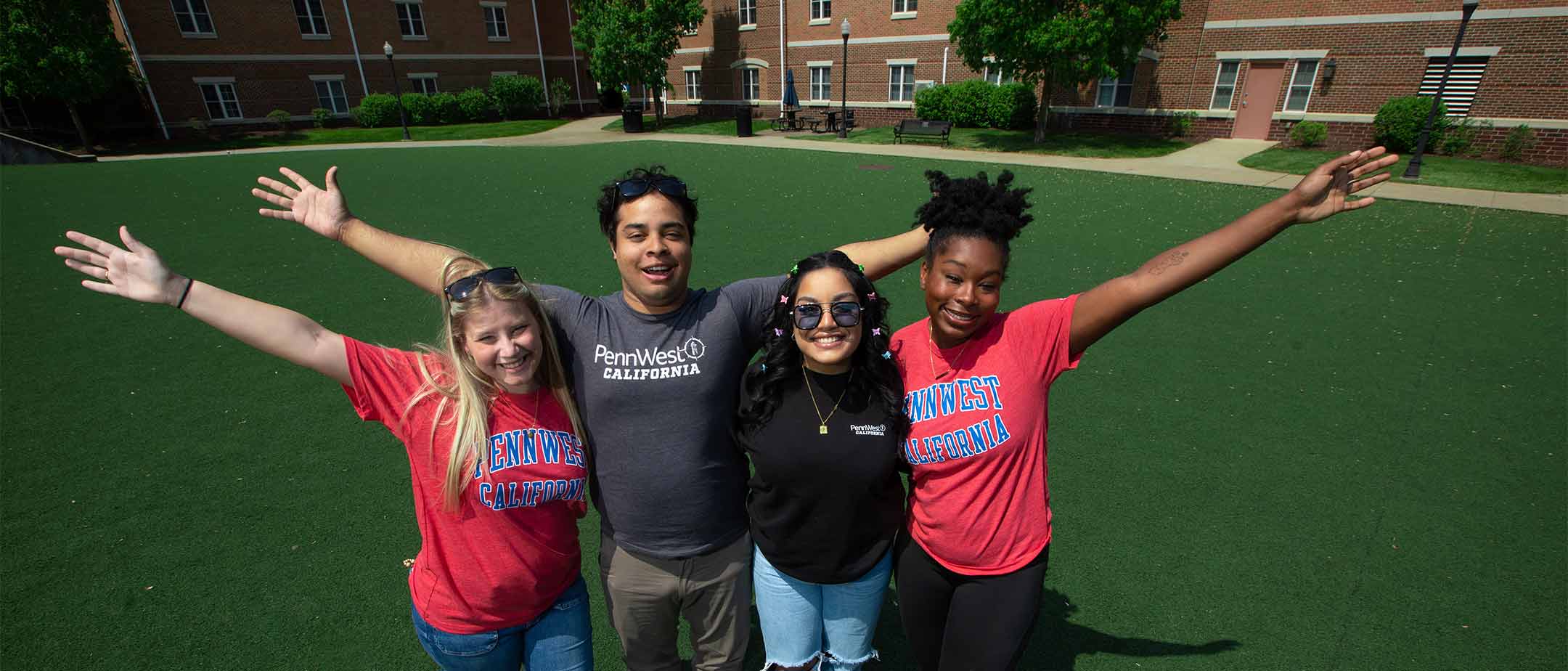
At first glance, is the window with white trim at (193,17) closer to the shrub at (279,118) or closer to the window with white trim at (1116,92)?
the shrub at (279,118)

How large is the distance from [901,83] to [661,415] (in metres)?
30.4

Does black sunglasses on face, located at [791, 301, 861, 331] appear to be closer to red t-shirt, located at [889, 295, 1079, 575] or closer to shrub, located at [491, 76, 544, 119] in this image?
red t-shirt, located at [889, 295, 1079, 575]

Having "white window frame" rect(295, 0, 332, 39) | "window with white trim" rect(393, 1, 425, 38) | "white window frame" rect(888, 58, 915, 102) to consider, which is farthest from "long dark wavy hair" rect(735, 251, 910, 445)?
"window with white trim" rect(393, 1, 425, 38)

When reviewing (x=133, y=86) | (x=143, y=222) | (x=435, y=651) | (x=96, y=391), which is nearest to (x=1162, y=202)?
(x=435, y=651)

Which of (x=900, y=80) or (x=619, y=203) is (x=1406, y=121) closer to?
(x=900, y=80)

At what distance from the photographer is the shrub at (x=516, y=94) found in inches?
1406

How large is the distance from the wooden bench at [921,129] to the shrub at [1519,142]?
14480mm

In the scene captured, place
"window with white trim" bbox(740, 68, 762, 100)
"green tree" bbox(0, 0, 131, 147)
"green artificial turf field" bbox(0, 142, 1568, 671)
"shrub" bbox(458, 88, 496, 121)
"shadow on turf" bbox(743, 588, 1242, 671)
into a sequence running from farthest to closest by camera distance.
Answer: "window with white trim" bbox(740, 68, 762, 100) → "shrub" bbox(458, 88, 496, 121) → "green tree" bbox(0, 0, 131, 147) → "green artificial turf field" bbox(0, 142, 1568, 671) → "shadow on turf" bbox(743, 588, 1242, 671)

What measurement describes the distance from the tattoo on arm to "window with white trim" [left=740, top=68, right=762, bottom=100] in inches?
1363

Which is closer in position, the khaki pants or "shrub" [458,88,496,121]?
the khaki pants

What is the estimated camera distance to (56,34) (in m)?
23.5

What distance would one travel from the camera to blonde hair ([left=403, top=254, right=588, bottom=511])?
2158mm

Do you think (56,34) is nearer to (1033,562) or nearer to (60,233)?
(60,233)

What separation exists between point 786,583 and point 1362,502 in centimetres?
408
